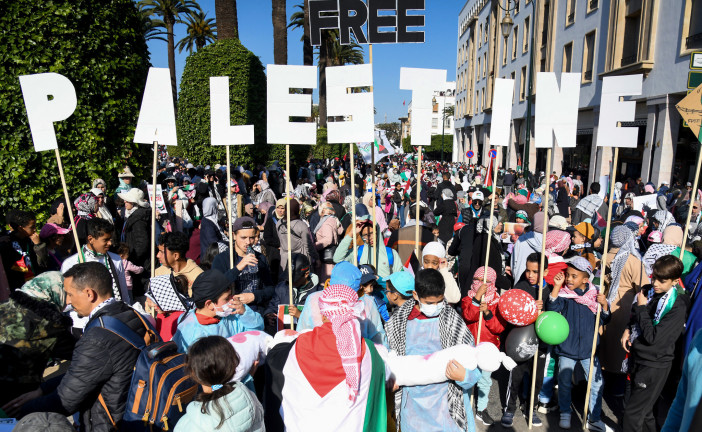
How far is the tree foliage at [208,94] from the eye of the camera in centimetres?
1266

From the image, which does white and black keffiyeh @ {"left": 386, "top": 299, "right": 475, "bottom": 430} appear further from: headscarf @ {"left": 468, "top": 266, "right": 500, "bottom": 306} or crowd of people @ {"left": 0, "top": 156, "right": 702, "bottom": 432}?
headscarf @ {"left": 468, "top": 266, "right": 500, "bottom": 306}

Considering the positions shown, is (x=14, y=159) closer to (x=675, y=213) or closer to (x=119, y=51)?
(x=119, y=51)

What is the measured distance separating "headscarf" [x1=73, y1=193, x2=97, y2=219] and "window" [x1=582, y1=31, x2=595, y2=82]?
79.3 feet

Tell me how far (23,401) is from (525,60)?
36.7m

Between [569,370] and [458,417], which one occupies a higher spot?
[458,417]

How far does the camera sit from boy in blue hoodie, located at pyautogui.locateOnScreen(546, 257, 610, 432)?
13.3ft

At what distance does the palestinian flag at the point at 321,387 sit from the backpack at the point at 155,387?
52 centimetres

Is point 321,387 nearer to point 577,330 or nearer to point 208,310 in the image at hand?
point 208,310

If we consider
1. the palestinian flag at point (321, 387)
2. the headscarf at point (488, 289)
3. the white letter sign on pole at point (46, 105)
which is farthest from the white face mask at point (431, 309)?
the white letter sign on pole at point (46, 105)

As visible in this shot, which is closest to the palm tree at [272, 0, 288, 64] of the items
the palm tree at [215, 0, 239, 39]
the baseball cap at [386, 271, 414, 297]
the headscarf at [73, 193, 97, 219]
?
the palm tree at [215, 0, 239, 39]

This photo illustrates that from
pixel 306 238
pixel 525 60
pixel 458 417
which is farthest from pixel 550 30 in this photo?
pixel 458 417

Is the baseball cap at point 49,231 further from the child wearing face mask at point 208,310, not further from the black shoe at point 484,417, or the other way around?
the black shoe at point 484,417

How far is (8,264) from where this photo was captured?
15.9 feet

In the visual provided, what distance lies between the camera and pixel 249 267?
14.4 ft
